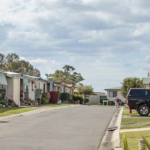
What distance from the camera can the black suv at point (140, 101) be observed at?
24.7 metres

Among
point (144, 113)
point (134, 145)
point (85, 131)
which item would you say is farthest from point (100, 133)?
point (144, 113)

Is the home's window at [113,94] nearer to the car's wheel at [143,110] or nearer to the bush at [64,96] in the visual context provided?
the bush at [64,96]

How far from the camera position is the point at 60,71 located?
332 feet

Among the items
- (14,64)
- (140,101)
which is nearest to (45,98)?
(140,101)

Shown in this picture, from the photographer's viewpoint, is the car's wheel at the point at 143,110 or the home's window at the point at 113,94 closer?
the car's wheel at the point at 143,110

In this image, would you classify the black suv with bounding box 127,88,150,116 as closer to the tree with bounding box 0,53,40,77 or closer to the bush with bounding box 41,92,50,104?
the bush with bounding box 41,92,50,104

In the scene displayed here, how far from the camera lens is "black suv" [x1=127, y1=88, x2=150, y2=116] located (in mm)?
24703

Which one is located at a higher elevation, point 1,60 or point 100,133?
point 1,60

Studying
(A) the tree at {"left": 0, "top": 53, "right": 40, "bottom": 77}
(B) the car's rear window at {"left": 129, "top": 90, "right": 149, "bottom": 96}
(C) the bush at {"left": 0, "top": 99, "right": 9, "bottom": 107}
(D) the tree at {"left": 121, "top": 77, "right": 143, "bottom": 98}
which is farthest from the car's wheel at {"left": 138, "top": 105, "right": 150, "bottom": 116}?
(A) the tree at {"left": 0, "top": 53, "right": 40, "bottom": 77}

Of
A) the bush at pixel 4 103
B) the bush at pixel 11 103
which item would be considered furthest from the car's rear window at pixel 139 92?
the bush at pixel 11 103

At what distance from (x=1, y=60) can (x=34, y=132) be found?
59432mm

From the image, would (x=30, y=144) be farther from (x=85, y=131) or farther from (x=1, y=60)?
(x=1, y=60)

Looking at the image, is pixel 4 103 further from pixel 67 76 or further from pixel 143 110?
pixel 67 76

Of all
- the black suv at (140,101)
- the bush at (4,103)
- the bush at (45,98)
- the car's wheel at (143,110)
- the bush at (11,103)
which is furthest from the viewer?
the bush at (45,98)
